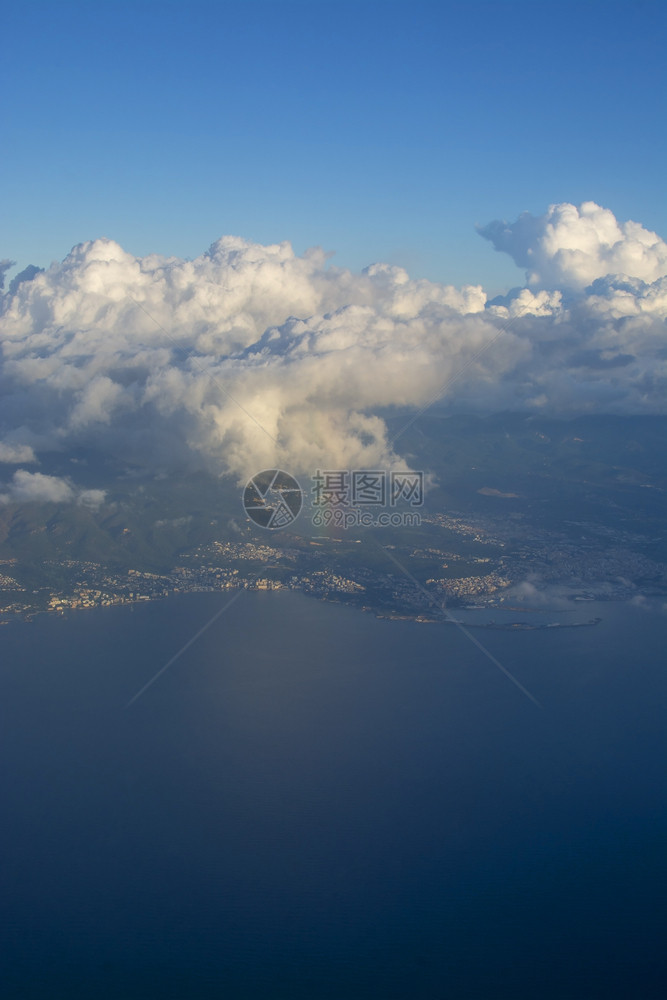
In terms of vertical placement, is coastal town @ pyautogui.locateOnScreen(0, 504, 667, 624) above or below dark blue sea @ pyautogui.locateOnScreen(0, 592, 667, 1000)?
above

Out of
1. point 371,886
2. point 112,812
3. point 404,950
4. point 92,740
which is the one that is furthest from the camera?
point 92,740

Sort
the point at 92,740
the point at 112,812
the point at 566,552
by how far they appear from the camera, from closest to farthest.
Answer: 1. the point at 112,812
2. the point at 92,740
3. the point at 566,552

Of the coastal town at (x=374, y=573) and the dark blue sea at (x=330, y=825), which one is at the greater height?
the coastal town at (x=374, y=573)

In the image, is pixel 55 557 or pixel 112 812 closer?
pixel 112 812

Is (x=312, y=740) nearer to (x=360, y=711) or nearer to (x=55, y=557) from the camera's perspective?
(x=360, y=711)

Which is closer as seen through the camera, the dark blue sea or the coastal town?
the dark blue sea

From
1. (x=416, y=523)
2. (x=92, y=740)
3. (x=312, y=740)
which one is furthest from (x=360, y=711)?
(x=416, y=523)

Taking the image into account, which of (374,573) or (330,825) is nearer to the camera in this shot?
(330,825)

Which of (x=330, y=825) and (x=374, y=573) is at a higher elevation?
(x=374, y=573)
